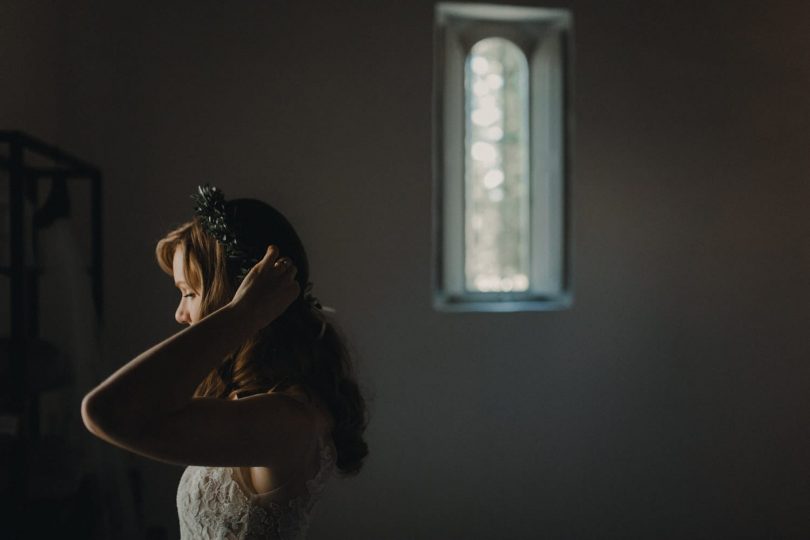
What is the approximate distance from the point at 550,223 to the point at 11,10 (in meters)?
2.12

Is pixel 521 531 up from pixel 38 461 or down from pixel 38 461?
down

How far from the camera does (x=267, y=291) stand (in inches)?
33.6

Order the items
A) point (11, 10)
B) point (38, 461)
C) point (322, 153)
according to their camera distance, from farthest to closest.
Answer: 1. point (322, 153)
2. point (11, 10)
3. point (38, 461)

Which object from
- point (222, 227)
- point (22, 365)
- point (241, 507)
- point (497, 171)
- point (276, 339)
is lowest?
point (241, 507)

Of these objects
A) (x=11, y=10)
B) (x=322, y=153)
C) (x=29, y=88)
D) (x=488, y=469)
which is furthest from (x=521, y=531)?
(x=11, y=10)

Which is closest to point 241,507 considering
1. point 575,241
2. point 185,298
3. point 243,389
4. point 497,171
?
point 243,389

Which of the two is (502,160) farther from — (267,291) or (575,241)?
(267,291)

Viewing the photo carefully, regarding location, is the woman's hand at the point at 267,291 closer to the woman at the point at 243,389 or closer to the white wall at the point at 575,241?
the woman at the point at 243,389

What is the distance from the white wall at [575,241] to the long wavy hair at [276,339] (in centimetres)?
143

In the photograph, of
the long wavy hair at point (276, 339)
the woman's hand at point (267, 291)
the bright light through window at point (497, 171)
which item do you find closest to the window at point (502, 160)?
the bright light through window at point (497, 171)

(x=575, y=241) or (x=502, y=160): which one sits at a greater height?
(x=502, y=160)

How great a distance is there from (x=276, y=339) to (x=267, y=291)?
276mm

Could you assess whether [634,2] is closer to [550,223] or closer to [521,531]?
[550,223]

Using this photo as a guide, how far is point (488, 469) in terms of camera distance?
2.70 meters
